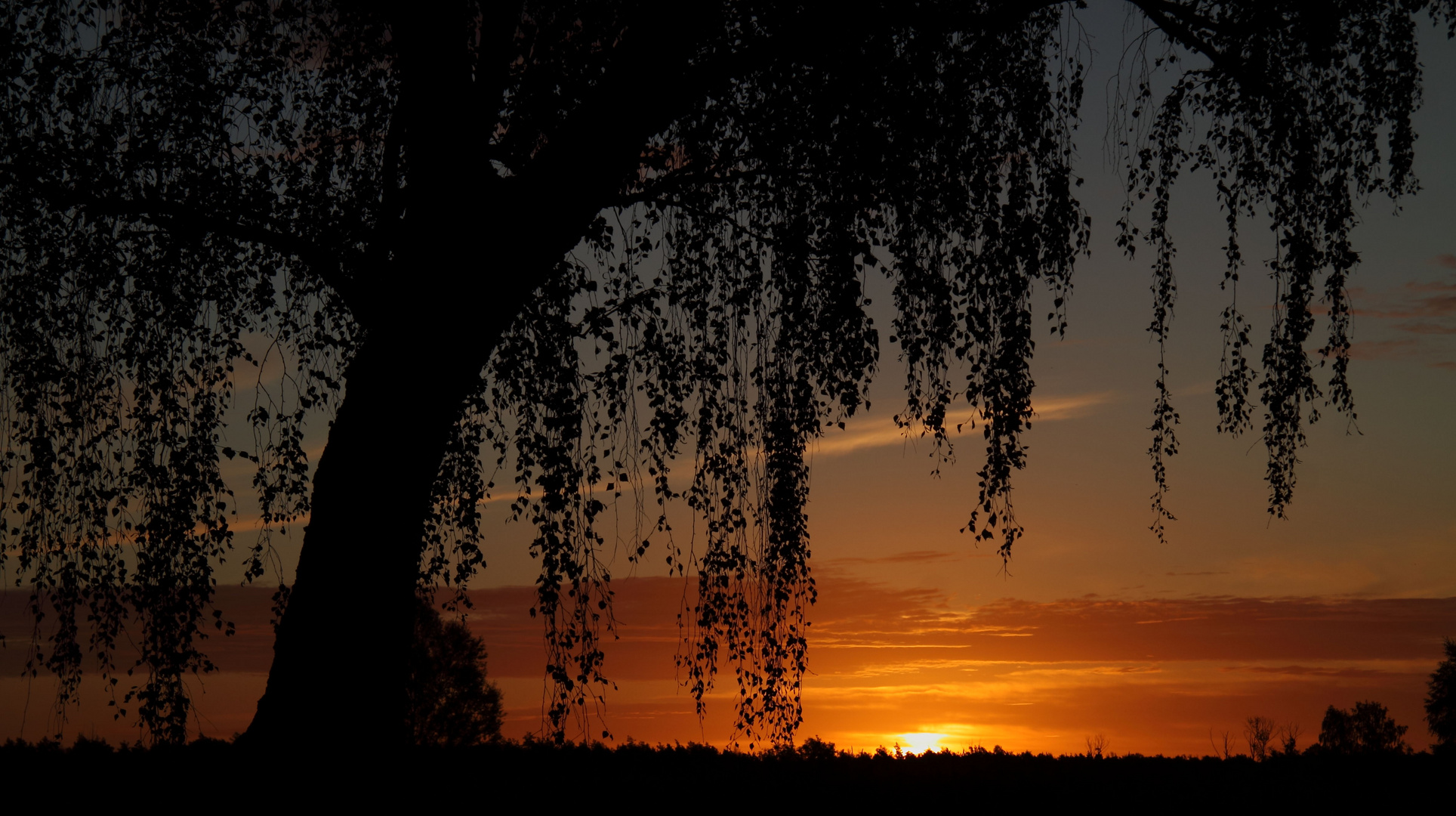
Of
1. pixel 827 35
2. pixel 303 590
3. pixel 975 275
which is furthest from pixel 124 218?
pixel 975 275

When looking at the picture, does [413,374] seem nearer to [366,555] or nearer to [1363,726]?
[366,555]

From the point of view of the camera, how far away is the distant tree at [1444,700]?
23.0 meters

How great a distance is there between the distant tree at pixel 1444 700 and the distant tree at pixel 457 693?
23.4 metres

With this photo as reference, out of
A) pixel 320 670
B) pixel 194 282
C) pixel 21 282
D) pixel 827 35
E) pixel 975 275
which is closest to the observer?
pixel 320 670

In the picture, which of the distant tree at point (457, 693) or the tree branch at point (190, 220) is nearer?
the tree branch at point (190, 220)

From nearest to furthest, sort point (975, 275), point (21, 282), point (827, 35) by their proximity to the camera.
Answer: point (827, 35) → point (975, 275) → point (21, 282)

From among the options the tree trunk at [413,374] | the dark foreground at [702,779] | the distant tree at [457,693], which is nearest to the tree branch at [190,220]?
the tree trunk at [413,374]

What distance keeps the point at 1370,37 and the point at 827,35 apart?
160 inches

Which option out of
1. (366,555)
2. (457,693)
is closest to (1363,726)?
(457,693)

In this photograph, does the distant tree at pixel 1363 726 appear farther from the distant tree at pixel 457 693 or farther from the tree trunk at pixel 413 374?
the tree trunk at pixel 413 374

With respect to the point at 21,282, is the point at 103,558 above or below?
below

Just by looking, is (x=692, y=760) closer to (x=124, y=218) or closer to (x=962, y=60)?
(x=962, y=60)

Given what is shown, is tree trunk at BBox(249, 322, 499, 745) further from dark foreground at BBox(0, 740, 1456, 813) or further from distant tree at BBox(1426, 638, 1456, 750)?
distant tree at BBox(1426, 638, 1456, 750)

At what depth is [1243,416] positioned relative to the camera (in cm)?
604
